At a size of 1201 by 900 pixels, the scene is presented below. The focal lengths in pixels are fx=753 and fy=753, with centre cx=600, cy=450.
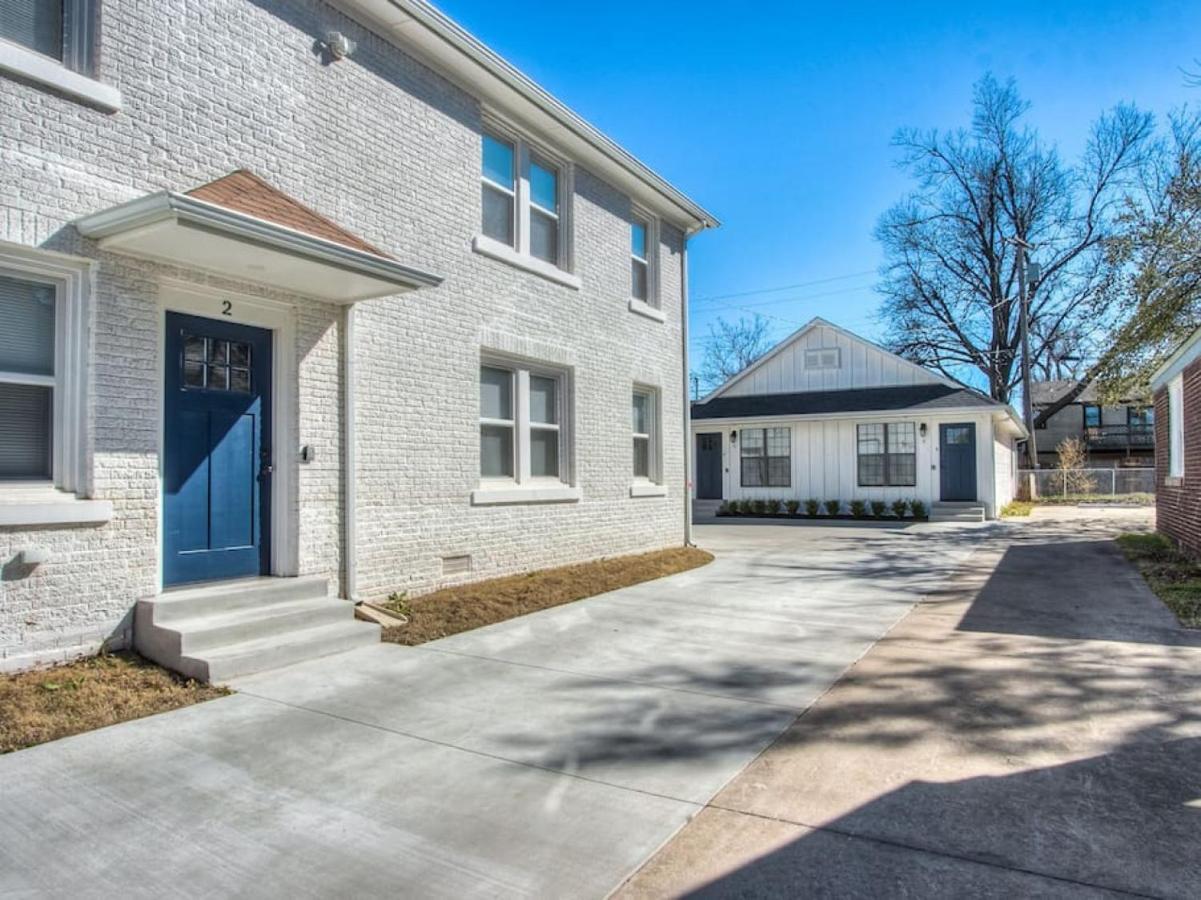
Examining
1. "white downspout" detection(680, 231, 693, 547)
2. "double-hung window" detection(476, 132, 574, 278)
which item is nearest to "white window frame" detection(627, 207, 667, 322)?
"white downspout" detection(680, 231, 693, 547)

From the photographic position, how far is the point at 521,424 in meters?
9.47

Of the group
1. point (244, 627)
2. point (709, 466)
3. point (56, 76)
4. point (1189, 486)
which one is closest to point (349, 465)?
point (244, 627)

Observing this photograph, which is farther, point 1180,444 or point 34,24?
point 1180,444

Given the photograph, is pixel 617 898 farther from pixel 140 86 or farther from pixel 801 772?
pixel 140 86

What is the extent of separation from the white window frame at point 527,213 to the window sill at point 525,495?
2.74m

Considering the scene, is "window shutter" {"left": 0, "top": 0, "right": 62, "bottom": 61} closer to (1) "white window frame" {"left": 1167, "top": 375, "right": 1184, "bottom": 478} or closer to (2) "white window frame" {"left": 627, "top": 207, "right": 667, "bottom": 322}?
(2) "white window frame" {"left": 627, "top": 207, "right": 667, "bottom": 322}

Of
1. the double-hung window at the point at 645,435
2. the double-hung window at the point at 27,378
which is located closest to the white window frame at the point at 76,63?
the double-hung window at the point at 27,378

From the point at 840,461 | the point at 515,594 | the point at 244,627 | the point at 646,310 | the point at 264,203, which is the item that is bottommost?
the point at 515,594

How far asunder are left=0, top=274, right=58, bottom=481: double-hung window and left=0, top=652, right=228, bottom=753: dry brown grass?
1.33 metres

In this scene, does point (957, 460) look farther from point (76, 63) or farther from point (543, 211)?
point (76, 63)

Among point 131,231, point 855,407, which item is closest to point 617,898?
point 131,231

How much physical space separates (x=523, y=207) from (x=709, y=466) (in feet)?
51.4

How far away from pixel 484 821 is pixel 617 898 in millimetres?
775

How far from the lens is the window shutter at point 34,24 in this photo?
5.02 m
